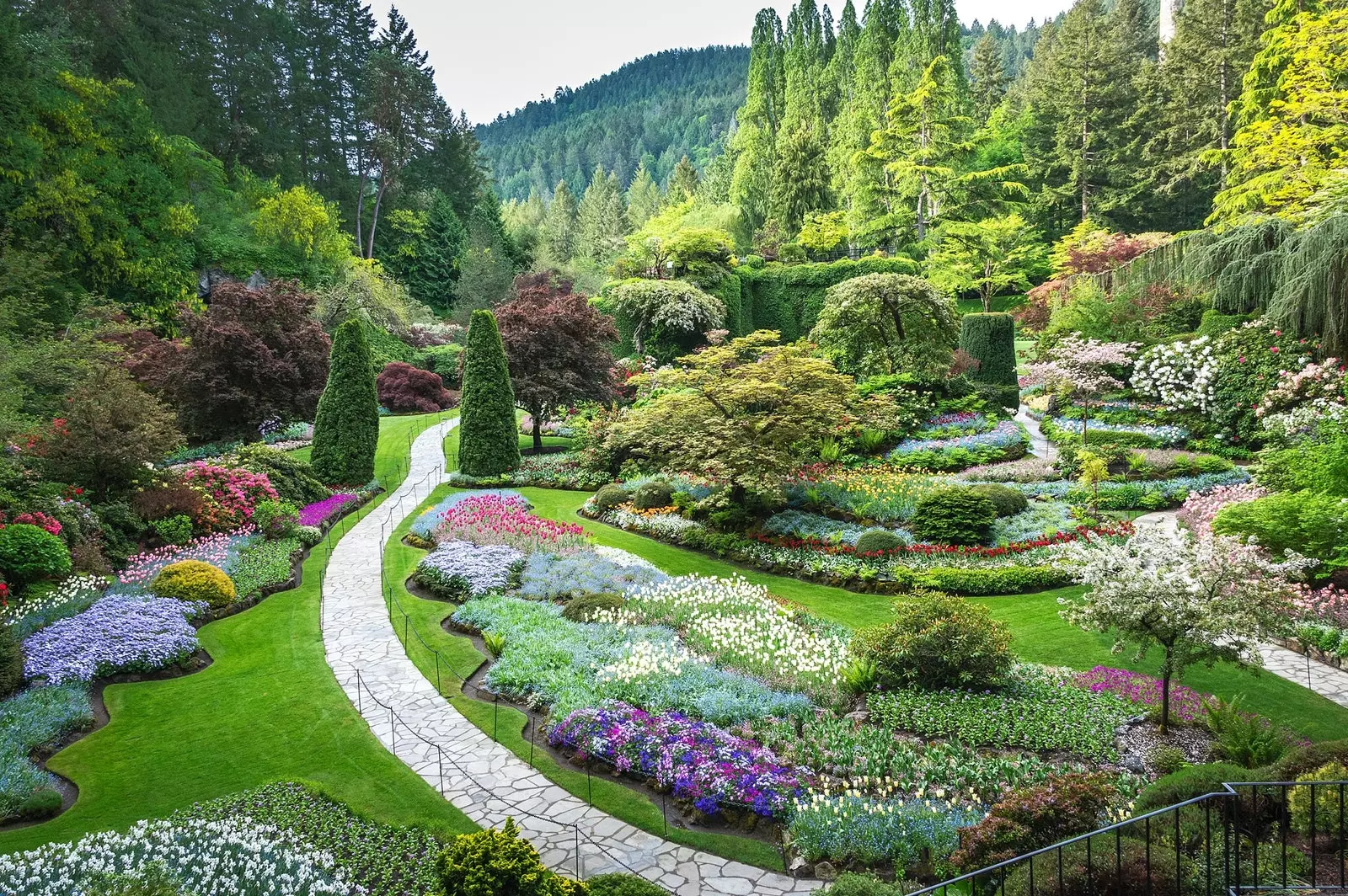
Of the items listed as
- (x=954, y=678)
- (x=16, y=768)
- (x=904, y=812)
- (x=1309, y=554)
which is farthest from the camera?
(x=1309, y=554)

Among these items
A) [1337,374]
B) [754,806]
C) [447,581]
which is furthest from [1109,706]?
[1337,374]

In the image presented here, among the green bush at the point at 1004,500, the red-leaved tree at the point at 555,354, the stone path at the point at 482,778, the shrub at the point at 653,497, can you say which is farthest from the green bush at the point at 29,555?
the green bush at the point at 1004,500

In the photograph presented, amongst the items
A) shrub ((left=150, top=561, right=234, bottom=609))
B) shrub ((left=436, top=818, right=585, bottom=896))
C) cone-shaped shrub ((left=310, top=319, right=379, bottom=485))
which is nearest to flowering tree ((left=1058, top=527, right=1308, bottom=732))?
shrub ((left=436, top=818, right=585, bottom=896))

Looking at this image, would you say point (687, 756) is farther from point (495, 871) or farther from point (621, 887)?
point (495, 871)

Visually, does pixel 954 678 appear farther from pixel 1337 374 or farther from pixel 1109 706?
pixel 1337 374

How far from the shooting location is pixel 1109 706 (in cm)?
871

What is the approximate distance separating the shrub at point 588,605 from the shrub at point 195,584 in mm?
5691

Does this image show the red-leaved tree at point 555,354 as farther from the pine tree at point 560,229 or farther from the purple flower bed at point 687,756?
the pine tree at point 560,229

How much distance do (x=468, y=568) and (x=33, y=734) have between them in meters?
6.48

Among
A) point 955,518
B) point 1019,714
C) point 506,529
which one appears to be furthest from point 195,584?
point 955,518

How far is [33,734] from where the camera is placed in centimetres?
841

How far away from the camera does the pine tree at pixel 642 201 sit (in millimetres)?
66938

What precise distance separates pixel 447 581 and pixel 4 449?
862 cm

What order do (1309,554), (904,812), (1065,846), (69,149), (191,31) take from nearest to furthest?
(1065,846) < (904,812) < (1309,554) < (69,149) < (191,31)
